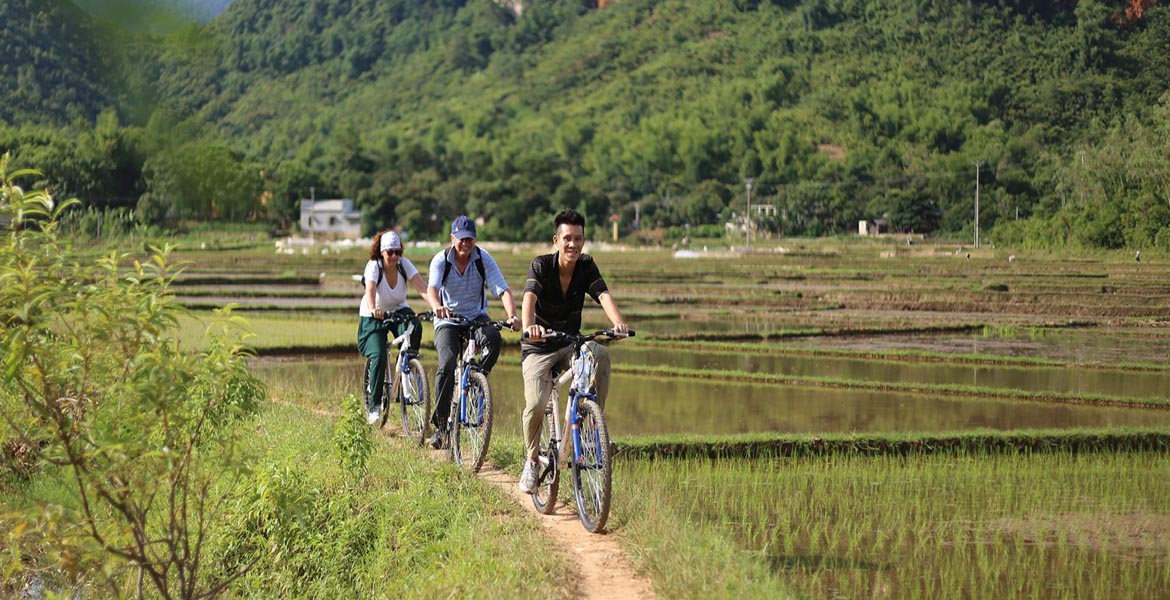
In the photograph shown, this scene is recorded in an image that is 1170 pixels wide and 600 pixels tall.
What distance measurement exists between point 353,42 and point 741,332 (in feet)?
512

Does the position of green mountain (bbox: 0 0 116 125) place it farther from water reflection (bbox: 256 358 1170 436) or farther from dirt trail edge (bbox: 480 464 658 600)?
water reflection (bbox: 256 358 1170 436)

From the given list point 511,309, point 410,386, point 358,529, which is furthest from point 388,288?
point 358,529

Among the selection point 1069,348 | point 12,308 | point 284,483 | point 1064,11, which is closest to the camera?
point 12,308

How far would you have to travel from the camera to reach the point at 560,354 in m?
6.99

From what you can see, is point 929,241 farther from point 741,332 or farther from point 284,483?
point 284,483

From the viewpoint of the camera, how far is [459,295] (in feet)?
27.5

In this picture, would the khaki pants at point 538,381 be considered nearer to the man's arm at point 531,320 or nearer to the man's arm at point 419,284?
the man's arm at point 531,320

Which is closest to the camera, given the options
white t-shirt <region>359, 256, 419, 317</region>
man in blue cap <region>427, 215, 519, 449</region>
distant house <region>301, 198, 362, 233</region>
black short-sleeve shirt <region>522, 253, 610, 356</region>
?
black short-sleeve shirt <region>522, 253, 610, 356</region>

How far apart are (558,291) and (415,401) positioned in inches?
108

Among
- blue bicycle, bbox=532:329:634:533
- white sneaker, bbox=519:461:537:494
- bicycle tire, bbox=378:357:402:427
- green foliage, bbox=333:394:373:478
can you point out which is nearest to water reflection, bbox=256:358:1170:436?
bicycle tire, bbox=378:357:402:427

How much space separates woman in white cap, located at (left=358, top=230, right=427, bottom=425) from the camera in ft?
30.4

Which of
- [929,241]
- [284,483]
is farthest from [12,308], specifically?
[929,241]

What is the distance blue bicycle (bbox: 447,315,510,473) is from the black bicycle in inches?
24.7

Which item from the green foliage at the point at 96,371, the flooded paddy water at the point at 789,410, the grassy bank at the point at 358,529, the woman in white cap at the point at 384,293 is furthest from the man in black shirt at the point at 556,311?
the flooded paddy water at the point at 789,410
